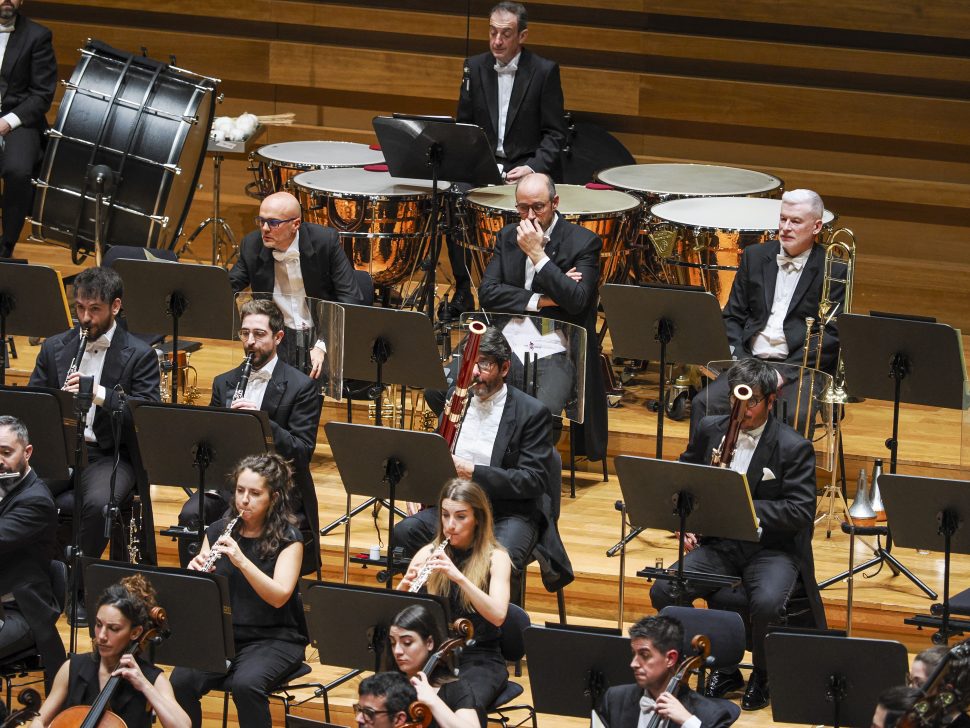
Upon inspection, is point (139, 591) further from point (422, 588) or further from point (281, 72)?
point (281, 72)

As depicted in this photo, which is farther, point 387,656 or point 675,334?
point 675,334

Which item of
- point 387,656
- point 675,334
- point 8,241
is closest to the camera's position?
point 387,656

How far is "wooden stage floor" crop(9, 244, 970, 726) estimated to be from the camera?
17.4ft

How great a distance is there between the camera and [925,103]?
792 centimetres

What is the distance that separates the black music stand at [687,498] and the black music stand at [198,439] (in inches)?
45.4

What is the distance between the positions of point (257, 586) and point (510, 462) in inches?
39.2

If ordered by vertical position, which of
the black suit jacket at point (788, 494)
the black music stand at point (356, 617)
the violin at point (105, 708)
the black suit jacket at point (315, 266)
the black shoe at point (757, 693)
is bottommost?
the black shoe at point (757, 693)

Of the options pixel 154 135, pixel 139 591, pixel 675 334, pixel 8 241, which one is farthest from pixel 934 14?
pixel 139 591

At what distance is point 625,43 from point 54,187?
3.19 m

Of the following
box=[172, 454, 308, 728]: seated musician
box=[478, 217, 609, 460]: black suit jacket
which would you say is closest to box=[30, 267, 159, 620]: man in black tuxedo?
box=[172, 454, 308, 728]: seated musician

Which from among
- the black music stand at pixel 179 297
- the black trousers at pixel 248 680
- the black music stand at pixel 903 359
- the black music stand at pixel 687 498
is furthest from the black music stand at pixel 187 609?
the black music stand at pixel 903 359

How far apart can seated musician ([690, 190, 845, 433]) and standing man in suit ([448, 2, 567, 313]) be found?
4.66 feet

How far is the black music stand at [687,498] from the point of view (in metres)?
4.48

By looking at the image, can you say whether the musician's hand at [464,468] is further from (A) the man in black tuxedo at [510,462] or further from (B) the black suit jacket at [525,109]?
(B) the black suit jacket at [525,109]
